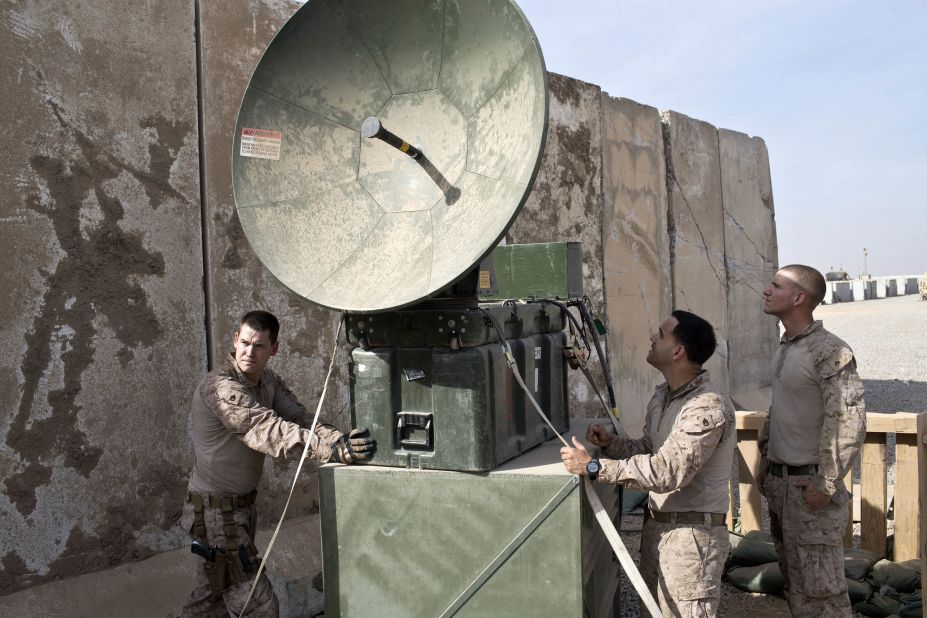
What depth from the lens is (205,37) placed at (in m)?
4.23

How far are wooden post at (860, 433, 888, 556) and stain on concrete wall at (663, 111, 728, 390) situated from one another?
394 cm

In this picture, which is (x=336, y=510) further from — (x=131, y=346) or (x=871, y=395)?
(x=871, y=395)

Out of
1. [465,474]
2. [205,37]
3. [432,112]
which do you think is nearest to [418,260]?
[432,112]

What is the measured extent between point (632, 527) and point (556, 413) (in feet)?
8.73

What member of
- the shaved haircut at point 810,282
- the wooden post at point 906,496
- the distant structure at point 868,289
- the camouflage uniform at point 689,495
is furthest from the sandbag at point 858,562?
the distant structure at point 868,289

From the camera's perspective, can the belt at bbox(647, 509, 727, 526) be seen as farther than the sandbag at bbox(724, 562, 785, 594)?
No

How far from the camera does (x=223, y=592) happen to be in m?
3.16

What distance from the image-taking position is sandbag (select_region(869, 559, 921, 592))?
13.7 ft

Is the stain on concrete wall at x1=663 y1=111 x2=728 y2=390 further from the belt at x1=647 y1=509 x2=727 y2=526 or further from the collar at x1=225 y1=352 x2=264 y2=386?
the collar at x1=225 y1=352 x2=264 y2=386

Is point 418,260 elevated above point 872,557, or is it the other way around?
point 418,260

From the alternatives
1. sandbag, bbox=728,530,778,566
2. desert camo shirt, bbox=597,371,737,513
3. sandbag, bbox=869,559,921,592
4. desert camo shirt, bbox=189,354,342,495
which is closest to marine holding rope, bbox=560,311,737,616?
desert camo shirt, bbox=597,371,737,513

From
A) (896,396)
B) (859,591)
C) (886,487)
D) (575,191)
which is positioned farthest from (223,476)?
(896,396)

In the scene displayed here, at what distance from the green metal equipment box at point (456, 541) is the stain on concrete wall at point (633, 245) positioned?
4.76 metres

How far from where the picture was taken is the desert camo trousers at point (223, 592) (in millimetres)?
3139
